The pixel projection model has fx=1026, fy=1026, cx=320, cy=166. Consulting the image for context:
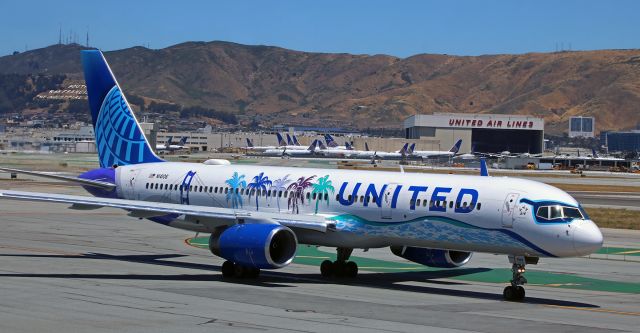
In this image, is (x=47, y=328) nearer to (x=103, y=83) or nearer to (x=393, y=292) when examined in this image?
(x=393, y=292)

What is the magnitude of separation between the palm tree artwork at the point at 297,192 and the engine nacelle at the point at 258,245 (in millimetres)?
2682

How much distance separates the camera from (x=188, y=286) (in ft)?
106

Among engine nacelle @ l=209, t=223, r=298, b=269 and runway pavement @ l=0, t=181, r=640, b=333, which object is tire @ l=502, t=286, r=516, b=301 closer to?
runway pavement @ l=0, t=181, r=640, b=333

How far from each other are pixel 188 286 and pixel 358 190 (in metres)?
6.74

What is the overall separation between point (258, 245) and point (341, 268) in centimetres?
437

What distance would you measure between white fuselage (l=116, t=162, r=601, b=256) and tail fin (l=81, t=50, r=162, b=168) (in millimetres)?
2346

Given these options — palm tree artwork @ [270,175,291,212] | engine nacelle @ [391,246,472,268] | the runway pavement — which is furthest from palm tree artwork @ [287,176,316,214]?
engine nacelle @ [391,246,472,268]

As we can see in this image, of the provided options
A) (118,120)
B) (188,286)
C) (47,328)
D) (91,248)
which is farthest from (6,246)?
(47,328)

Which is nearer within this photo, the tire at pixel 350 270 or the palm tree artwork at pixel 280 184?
the tire at pixel 350 270

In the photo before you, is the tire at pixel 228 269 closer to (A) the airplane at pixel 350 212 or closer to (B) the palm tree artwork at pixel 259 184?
(A) the airplane at pixel 350 212

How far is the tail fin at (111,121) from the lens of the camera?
140 ft

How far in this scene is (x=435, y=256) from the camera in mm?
35031

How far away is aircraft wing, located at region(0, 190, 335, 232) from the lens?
3456 cm

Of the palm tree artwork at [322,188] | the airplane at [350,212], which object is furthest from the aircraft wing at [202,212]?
the palm tree artwork at [322,188]
